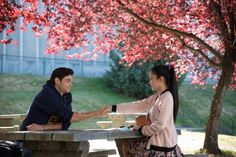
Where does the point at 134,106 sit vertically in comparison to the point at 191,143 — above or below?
above

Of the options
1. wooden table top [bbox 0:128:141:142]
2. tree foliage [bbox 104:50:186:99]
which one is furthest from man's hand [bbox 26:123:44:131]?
tree foliage [bbox 104:50:186:99]

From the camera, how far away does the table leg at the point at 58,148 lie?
20.0ft

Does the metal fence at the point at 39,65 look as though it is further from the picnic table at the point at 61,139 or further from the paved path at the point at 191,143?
the picnic table at the point at 61,139

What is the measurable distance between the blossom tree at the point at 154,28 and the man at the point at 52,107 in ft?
18.6

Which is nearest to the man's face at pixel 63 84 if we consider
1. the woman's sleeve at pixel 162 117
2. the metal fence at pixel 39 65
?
the woman's sleeve at pixel 162 117

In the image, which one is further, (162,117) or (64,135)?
(162,117)

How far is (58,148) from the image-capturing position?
A: 6242mm

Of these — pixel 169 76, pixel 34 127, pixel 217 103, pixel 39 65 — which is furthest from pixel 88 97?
pixel 34 127

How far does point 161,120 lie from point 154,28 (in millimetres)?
8723

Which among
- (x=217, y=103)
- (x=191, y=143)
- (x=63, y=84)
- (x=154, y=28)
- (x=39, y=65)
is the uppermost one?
(x=154, y=28)

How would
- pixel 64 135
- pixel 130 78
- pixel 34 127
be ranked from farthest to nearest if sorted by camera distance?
pixel 130 78 < pixel 34 127 < pixel 64 135

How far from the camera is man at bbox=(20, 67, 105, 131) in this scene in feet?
21.1

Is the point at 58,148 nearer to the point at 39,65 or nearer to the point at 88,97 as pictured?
the point at 88,97

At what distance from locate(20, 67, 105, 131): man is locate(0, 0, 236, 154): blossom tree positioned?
565 cm
